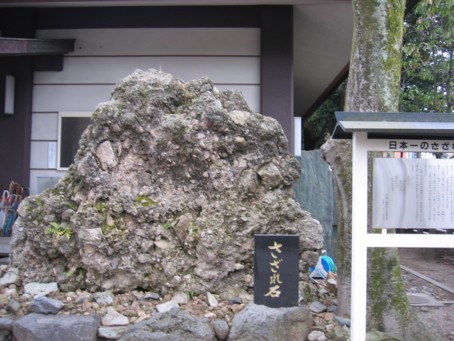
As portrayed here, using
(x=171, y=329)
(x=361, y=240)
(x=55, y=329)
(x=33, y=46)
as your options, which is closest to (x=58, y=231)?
(x=55, y=329)

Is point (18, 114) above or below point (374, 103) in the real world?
above

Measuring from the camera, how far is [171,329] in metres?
4.70

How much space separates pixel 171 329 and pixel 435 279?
6427 mm

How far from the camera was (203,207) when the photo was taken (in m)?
5.56

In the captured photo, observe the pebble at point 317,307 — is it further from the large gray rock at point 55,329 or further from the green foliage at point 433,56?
the green foliage at point 433,56

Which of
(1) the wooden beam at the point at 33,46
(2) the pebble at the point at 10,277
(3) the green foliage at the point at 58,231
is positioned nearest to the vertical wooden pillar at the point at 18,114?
(1) the wooden beam at the point at 33,46

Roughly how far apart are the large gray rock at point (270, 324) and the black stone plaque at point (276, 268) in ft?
0.46

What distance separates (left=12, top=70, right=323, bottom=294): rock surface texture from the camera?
535 cm

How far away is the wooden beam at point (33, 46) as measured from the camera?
7.38 meters

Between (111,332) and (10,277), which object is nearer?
(111,332)

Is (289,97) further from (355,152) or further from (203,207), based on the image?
(355,152)

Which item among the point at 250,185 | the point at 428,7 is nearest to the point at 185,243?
the point at 250,185

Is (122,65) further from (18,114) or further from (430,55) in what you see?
(430,55)

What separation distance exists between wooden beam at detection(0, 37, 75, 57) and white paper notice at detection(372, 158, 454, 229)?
19.6 feet
